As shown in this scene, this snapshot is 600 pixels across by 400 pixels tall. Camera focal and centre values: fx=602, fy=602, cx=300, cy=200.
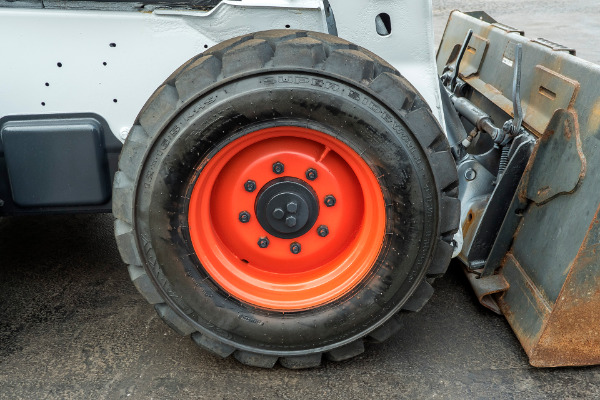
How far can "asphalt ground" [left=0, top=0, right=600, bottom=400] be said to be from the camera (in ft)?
7.22

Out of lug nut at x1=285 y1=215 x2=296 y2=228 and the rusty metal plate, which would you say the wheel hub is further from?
the rusty metal plate

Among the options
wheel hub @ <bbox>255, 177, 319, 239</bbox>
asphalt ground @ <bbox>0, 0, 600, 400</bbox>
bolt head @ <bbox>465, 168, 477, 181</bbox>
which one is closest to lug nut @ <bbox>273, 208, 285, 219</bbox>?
wheel hub @ <bbox>255, 177, 319, 239</bbox>

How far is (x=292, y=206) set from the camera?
2127 mm

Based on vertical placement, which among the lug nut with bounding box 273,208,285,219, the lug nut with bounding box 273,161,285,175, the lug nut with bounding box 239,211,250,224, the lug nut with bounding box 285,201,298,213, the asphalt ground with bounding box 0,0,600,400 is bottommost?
the asphalt ground with bounding box 0,0,600,400

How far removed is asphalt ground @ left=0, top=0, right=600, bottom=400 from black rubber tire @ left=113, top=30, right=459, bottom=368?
6.8 inches

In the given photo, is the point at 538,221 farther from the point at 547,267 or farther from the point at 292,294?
the point at 292,294

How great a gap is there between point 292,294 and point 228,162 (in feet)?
1.78

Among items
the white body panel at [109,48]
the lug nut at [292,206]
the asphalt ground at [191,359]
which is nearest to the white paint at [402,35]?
the white body panel at [109,48]

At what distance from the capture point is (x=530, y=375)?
228cm

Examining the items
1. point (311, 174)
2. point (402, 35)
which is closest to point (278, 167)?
point (311, 174)

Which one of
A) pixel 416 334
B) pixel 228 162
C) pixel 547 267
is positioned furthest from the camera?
pixel 416 334

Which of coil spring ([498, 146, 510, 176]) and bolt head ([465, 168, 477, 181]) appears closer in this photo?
coil spring ([498, 146, 510, 176])

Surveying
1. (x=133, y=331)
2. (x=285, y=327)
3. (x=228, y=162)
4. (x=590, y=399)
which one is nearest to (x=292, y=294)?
(x=285, y=327)

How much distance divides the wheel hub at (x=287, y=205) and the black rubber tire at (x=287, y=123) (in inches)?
10.4
